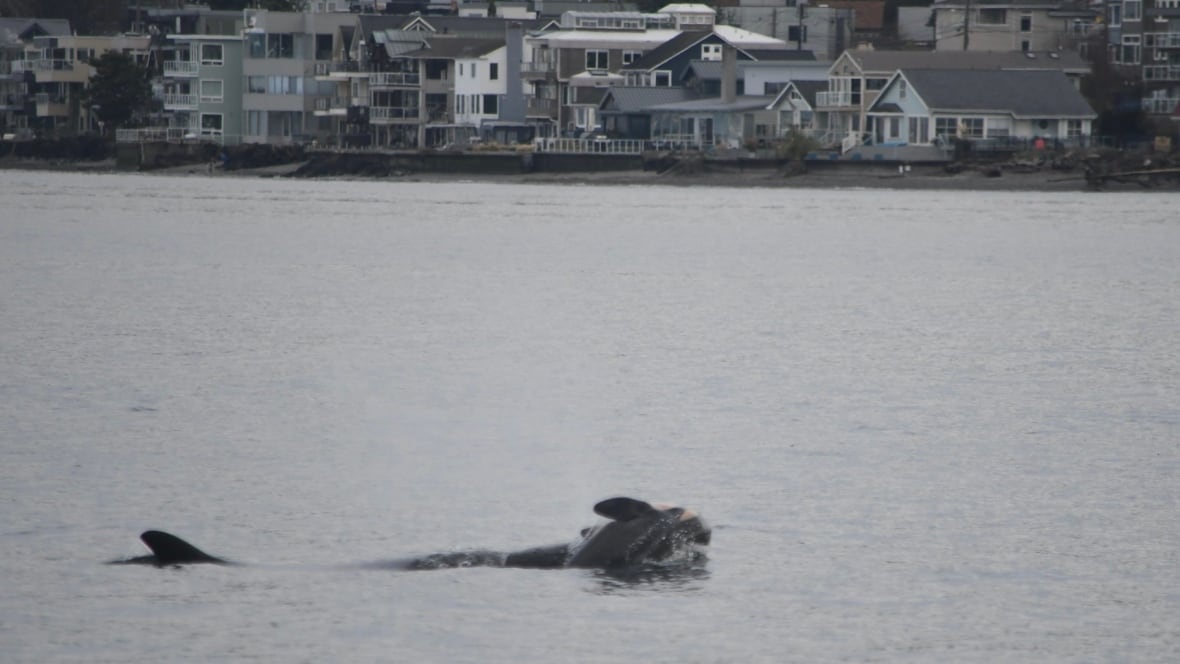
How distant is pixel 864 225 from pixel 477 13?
6869cm

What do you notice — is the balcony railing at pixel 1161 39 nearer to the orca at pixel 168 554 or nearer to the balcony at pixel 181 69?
the balcony at pixel 181 69

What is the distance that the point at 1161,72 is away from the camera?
379 feet

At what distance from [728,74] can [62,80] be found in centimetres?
5746

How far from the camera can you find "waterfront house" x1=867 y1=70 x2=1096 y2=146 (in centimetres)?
10288

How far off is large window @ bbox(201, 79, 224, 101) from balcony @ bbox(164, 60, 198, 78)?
1.13 meters

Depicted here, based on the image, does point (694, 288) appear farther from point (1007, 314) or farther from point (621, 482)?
point (621, 482)

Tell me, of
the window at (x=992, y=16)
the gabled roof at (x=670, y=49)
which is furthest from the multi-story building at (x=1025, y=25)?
the gabled roof at (x=670, y=49)

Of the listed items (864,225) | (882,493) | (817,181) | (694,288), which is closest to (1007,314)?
(694,288)

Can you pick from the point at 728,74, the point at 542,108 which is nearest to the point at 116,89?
the point at 542,108

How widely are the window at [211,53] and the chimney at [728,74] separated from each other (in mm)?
38889

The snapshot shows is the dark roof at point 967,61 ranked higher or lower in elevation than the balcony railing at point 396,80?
higher

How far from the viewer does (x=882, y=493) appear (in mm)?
19719

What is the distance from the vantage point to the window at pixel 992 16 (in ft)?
419

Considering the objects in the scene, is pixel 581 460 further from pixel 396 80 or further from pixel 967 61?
pixel 396 80
